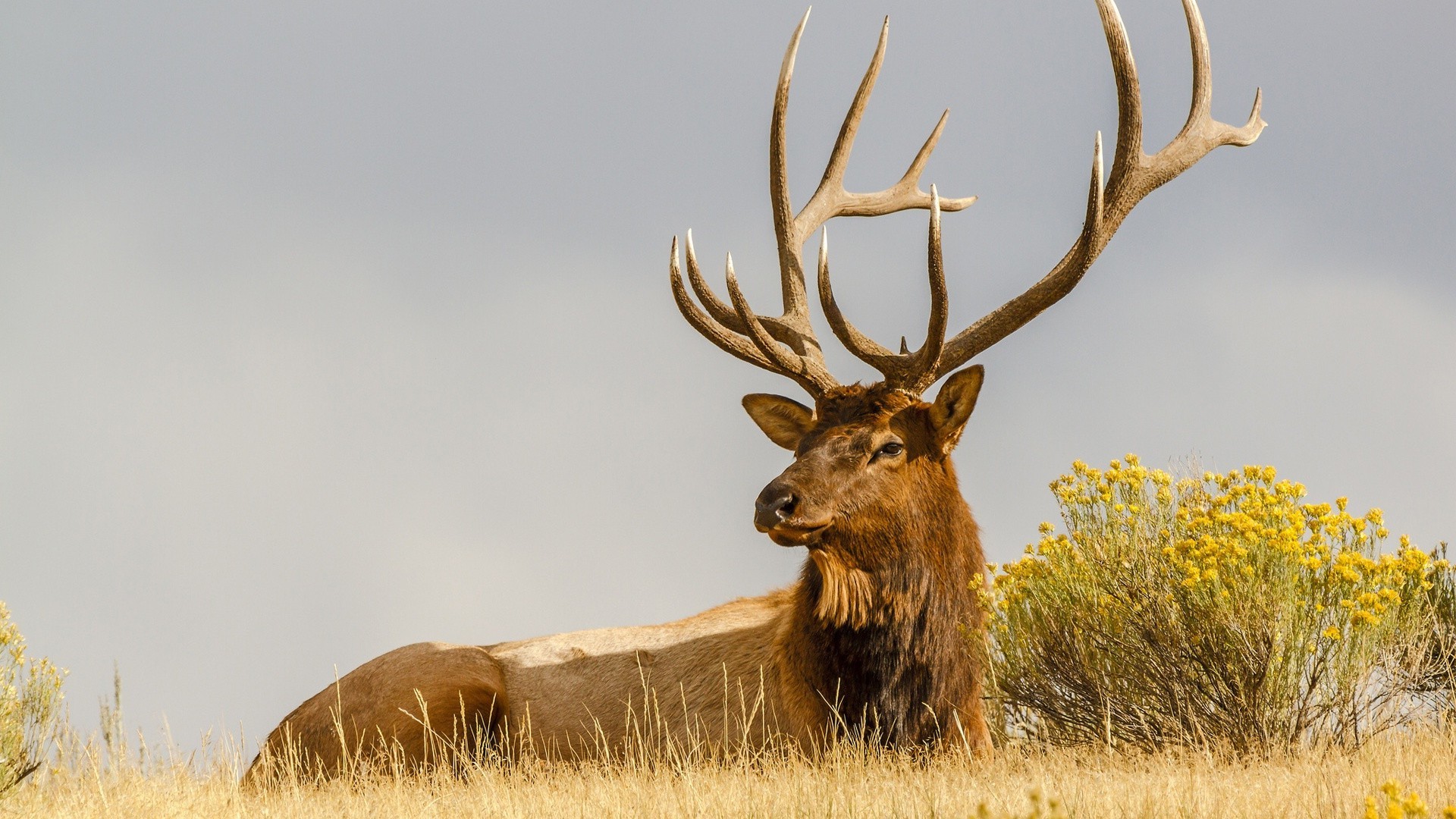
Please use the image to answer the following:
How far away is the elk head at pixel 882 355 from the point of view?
5.98 metres

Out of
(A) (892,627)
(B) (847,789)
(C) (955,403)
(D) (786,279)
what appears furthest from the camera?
(D) (786,279)

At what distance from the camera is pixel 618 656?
744cm

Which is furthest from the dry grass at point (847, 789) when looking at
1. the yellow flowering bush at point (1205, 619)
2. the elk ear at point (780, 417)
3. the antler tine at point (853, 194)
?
the antler tine at point (853, 194)

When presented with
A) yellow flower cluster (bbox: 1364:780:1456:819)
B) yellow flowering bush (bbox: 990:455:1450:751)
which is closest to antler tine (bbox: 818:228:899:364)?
yellow flowering bush (bbox: 990:455:1450:751)

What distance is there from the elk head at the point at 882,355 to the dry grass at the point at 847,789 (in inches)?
45.3

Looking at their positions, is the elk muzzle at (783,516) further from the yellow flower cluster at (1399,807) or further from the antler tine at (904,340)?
the yellow flower cluster at (1399,807)

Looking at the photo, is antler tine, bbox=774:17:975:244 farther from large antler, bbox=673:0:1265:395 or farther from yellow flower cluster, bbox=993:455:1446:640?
yellow flower cluster, bbox=993:455:1446:640

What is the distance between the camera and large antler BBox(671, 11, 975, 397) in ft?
22.3

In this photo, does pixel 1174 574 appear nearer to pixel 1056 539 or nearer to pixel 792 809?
pixel 1056 539

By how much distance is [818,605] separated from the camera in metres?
6.19

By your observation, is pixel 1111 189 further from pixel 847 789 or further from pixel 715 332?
pixel 847 789

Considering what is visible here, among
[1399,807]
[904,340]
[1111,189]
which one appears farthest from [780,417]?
[1399,807]

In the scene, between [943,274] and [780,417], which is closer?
[943,274]

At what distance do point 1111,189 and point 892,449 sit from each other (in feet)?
6.76
